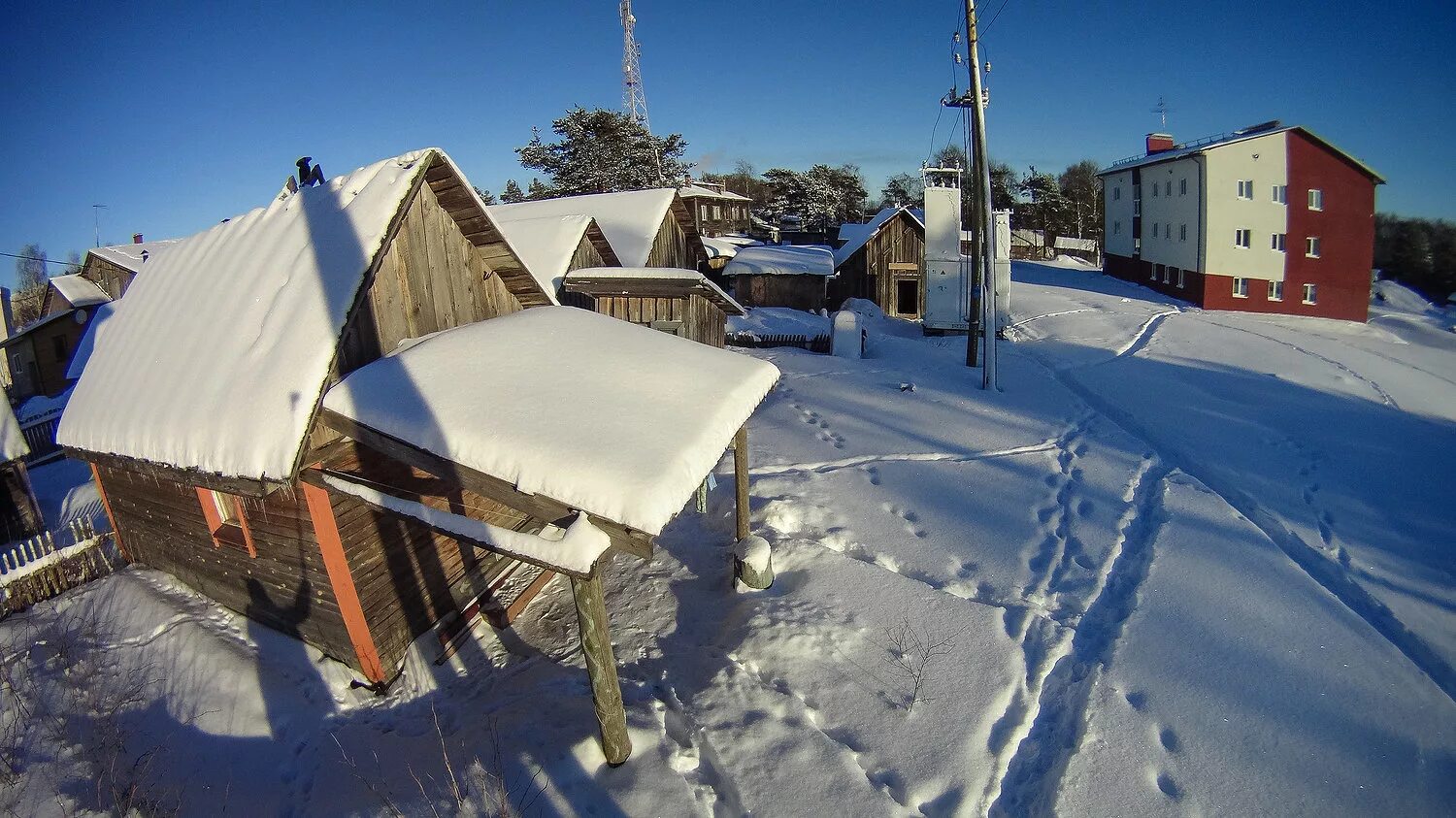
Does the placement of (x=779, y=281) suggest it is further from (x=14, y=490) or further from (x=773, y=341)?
(x=14, y=490)

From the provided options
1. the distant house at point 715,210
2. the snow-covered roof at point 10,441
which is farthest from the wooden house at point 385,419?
the distant house at point 715,210

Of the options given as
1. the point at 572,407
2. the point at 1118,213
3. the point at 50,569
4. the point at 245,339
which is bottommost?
the point at 50,569

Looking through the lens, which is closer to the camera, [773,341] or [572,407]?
[572,407]

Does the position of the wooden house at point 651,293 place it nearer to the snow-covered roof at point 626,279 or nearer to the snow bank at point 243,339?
the snow-covered roof at point 626,279

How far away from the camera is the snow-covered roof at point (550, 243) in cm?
1516

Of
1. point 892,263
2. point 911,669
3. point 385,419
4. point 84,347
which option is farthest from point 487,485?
point 84,347

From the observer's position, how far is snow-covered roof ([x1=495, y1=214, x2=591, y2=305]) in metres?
15.2

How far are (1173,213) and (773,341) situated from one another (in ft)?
77.3

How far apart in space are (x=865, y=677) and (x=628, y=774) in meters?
2.25

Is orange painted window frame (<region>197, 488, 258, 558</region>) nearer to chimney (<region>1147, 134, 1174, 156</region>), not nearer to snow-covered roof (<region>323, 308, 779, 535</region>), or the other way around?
snow-covered roof (<region>323, 308, 779, 535</region>)

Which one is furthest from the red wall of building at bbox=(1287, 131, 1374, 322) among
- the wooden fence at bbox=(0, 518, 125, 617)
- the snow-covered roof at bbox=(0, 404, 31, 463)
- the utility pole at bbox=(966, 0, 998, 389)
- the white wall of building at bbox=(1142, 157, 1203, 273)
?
the snow-covered roof at bbox=(0, 404, 31, 463)

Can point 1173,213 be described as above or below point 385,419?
above

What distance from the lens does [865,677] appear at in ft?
19.6

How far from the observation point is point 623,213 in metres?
22.1
